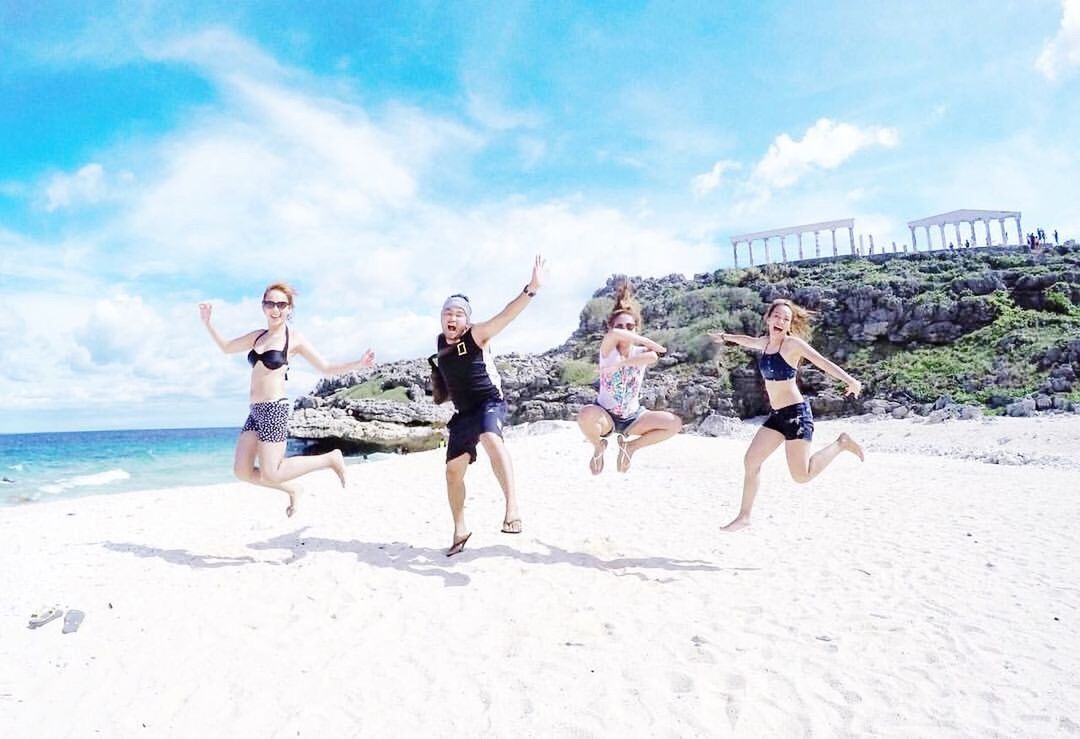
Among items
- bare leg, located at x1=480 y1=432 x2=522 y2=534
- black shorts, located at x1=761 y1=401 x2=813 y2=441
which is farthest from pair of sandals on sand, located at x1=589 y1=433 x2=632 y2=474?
black shorts, located at x1=761 y1=401 x2=813 y2=441

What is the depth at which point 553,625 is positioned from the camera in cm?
414

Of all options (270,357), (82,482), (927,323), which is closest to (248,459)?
(270,357)

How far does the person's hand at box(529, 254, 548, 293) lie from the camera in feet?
16.4

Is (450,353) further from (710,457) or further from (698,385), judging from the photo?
(698,385)

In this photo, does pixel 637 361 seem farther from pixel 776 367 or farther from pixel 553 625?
pixel 553 625

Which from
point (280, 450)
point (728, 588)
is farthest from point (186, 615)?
point (728, 588)

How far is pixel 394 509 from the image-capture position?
8602mm

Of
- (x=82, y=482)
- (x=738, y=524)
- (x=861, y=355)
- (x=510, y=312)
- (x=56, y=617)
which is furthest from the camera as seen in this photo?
(x=861, y=355)

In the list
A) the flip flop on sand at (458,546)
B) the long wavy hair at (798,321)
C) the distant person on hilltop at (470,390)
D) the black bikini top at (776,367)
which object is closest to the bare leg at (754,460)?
the black bikini top at (776,367)

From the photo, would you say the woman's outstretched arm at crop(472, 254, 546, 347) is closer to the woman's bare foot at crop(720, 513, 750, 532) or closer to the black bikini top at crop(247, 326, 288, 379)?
the black bikini top at crop(247, 326, 288, 379)

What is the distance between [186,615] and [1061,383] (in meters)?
36.3

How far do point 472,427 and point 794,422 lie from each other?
3161mm

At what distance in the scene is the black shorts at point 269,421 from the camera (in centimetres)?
579

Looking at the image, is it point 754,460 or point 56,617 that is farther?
point 754,460
